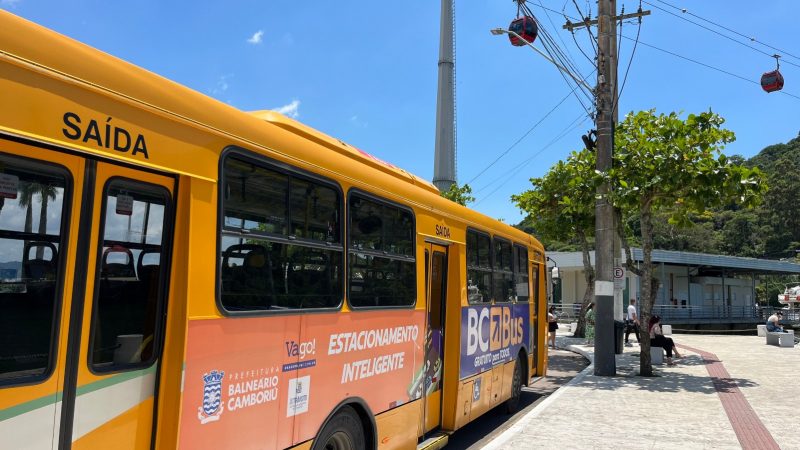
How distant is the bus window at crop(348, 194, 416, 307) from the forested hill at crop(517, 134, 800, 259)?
6263 cm

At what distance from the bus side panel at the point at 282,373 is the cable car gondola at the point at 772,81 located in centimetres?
1270

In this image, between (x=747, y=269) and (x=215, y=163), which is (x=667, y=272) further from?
(x=215, y=163)

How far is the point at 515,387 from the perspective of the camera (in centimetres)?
989

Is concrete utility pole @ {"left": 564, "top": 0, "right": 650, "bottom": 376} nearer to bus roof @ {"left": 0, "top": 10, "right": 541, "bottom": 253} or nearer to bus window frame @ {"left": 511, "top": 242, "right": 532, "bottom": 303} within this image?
bus window frame @ {"left": 511, "top": 242, "right": 532, "bottom": 303}

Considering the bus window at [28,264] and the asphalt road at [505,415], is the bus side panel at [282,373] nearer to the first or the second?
the bus window at [28,264]

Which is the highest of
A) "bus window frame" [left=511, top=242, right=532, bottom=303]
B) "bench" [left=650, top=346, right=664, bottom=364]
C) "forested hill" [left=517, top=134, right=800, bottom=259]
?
"forested hill" [left=517, top=134, right=800, bottom=259]

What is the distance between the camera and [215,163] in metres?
3.53

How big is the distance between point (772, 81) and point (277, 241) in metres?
14.3

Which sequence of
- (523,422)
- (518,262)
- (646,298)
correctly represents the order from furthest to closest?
(646,298)
(518,262)
(523,422)

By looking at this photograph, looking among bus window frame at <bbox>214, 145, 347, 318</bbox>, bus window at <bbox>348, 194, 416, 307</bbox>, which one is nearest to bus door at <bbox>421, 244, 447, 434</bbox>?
bus window at <bbox>348, 194, 416, 307</bbox>

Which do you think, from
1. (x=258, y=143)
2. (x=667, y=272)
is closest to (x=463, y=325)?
(x=258, y=143)

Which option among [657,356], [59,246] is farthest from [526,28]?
[59,246]

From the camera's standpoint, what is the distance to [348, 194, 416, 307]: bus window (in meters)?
4.97

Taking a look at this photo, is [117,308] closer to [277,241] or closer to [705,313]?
[277,241]
